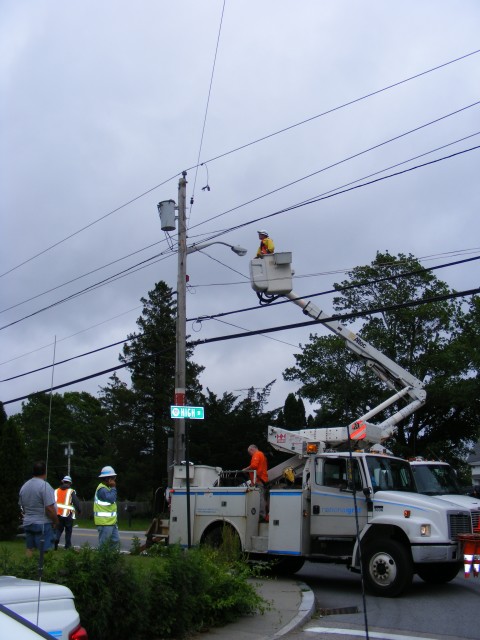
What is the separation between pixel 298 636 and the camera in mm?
8430

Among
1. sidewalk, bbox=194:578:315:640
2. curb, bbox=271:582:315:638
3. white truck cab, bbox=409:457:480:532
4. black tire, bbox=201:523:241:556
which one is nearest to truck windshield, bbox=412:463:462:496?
white truck cab, bbox=409:457:480:532

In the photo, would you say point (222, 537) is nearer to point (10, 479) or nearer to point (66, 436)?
point (10, 479)

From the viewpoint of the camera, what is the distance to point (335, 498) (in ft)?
41.9

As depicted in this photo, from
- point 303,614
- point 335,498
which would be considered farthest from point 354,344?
point 303,614

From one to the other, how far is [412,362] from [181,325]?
25.0m

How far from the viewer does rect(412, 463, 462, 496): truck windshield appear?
15273mm

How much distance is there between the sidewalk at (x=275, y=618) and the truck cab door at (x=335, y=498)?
1.18 m

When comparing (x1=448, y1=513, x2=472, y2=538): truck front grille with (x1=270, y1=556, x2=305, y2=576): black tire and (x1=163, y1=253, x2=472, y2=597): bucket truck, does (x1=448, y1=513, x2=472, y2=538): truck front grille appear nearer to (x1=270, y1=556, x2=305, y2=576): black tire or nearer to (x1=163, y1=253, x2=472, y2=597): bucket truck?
(x1=163, y1=253, x2=472, y2=597): bucket truck

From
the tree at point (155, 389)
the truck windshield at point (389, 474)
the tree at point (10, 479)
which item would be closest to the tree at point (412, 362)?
the tree at point (155, 389)

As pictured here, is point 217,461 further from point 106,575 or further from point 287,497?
point 106,575

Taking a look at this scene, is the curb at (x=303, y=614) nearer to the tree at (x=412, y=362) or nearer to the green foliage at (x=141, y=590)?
the green foliage at (x=141, y=590)

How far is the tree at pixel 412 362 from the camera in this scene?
3906 cm

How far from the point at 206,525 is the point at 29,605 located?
10.2 m

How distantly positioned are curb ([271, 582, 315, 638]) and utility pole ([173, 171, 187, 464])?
628cm
